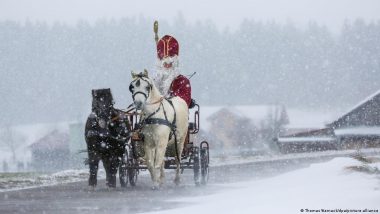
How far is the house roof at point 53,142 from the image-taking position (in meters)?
87.4

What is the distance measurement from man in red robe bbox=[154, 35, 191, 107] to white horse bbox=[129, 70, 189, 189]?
74 centimetres

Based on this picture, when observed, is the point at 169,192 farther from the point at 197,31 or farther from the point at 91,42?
the point at 197,31

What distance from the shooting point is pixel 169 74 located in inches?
647

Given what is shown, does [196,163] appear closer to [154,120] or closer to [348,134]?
[154,120]

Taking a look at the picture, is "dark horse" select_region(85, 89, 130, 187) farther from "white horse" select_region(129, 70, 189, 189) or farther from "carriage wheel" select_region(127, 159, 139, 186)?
"carriage wheel" select_region(127, 159, 139, 186)

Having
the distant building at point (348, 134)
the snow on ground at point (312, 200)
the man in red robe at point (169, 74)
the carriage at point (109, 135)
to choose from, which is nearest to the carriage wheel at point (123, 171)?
the carriage at point (109, 135)

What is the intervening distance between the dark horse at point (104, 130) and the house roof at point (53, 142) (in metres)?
72.8

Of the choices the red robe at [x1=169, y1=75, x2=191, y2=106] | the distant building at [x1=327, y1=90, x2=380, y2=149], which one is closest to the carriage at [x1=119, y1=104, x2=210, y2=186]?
the red robe at [x1=169, y1=75, x2=191, y2=106]

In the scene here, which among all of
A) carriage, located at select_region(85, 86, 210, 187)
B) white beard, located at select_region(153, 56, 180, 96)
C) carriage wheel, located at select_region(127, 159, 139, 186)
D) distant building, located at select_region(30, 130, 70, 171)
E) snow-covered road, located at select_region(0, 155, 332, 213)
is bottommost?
distant building, located at select_region(30, 130, 70, 171)

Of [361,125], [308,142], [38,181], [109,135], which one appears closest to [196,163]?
[109,135]

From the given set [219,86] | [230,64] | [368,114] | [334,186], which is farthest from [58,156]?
[334,186]

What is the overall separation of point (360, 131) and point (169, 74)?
42.8 metres

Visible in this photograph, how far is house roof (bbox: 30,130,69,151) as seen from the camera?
87375mm

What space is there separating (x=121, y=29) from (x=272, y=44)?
29446 mm
